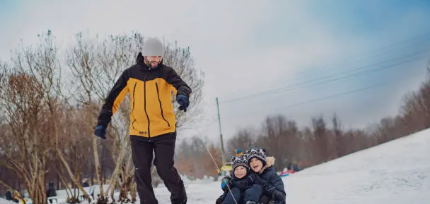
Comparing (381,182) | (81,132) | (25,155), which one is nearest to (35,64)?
(25,155)

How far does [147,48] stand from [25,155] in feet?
38.2

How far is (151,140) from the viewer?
3.65 meters

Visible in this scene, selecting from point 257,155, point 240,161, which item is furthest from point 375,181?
point 240,161

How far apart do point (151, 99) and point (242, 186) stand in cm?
127

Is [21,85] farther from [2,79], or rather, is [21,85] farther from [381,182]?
[381,182]

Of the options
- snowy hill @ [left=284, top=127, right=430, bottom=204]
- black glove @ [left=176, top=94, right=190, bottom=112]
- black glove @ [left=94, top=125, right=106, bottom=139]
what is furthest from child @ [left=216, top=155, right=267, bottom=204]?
snowy hill @ [left=284, top=127, right=430, bottom=204]

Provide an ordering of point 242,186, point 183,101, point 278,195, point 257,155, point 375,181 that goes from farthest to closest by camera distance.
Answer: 1. point 375,181
2. point 257,155
3. point 242,186
4. point 278,195
5. point 183,101

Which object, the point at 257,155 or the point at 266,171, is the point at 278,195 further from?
the point at 257,155

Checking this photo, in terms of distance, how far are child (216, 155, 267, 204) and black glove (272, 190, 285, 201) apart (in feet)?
0.41

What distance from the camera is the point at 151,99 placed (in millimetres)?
3623

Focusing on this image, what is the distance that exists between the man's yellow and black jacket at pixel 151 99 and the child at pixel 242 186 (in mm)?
830

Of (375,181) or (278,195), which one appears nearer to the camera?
(278,195)

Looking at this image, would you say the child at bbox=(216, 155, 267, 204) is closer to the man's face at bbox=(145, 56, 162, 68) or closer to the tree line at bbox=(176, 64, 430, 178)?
the man's face at bbox=(145, 56, 162, 68)

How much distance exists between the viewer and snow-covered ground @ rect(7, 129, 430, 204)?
7.52 meters
